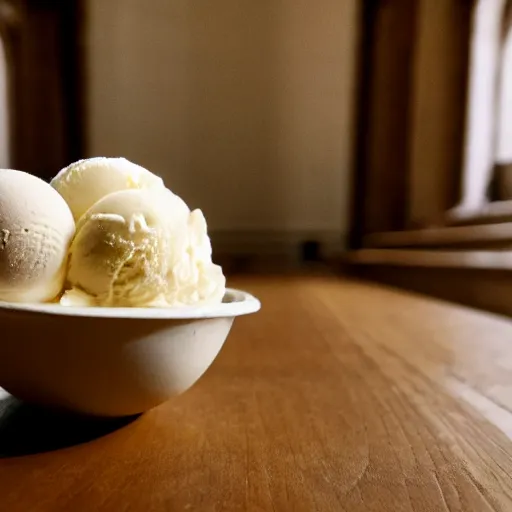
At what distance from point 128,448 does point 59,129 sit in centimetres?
308

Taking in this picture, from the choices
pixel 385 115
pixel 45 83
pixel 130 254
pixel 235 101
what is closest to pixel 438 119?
pixel 385 115

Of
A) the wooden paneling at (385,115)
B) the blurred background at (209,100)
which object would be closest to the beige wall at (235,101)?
the blurred background at (209,100)

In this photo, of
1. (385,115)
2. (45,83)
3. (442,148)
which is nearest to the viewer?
(442,148)

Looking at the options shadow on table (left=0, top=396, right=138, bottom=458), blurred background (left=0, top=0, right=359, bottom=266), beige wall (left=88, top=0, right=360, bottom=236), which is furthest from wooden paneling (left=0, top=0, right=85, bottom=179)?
shadow on table (left=0, top=396, right=138, bottom=458)

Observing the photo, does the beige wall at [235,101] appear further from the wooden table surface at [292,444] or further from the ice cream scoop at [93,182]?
the ice cream scoop at [93,182]

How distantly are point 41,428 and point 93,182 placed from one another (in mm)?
165

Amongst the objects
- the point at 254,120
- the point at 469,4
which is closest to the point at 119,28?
the point at 254,120

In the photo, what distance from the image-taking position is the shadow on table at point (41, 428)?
0.34 meters

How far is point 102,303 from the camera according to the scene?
361 mm

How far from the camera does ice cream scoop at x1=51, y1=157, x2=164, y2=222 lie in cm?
41

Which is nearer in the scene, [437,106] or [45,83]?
[437,106]

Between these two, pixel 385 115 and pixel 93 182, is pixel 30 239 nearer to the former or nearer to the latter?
pixel 93 182

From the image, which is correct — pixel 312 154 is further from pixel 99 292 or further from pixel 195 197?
pixel 99 292

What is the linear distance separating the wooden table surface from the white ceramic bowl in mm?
27
